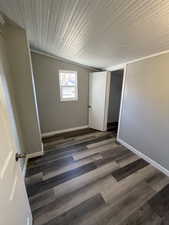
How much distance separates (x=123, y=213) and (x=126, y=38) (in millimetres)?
2346

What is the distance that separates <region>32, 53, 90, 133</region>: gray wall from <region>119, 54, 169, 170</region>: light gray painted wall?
152 centimetres

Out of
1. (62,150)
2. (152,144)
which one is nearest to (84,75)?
(62,150)

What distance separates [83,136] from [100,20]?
109 inches

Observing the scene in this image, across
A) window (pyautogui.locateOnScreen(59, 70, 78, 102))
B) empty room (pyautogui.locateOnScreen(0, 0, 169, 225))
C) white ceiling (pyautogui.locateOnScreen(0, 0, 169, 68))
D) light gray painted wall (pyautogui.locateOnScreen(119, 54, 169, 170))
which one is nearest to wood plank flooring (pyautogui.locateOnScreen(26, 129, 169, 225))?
empty room (pyautogui.locateOnScreen(0, 0, 169, 225))

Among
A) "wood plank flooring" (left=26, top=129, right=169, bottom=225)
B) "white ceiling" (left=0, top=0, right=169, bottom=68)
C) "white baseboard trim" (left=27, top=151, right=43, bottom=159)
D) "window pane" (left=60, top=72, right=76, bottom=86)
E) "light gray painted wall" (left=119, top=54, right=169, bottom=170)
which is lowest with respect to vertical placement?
"wood plank flooring" (left=26, top=129, right=169, bottom=225)

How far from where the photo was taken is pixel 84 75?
134 inches

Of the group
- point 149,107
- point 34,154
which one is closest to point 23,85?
point 34,154

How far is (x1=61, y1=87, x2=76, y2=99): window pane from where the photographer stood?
327 centimetres

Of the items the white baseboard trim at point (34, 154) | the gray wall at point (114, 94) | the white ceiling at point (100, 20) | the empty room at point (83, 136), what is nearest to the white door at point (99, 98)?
the empty room at point (83, 136)

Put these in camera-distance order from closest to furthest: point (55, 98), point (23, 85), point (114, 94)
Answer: point (23, 85), point (55, 98), point (114, 94)

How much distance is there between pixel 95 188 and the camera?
1.61 meters

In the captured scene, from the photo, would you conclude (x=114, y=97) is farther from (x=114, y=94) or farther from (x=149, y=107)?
(x=149, y=107)

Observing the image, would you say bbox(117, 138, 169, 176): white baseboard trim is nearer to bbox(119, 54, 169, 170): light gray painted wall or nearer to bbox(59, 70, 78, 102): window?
bbox(119, 54, 169, 170): light gray painted wall

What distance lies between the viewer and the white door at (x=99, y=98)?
10.3 ft
